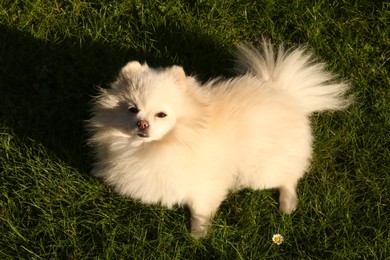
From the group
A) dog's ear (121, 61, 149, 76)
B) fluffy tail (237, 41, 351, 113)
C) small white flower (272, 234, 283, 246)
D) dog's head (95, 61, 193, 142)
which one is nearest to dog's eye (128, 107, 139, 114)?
dog's head (95, 61, 193, 142)

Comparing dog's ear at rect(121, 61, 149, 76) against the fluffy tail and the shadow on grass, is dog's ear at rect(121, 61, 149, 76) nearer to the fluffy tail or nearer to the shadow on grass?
the fluffy tail

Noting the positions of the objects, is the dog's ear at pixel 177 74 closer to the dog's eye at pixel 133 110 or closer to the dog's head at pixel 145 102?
the dog's head at pixel 145 102

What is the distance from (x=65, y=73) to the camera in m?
3.49

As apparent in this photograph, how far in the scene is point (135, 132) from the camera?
2297 mm

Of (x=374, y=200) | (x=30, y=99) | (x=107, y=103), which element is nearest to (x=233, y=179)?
(x=107, y=103)

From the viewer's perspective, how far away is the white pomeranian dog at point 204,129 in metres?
2.35

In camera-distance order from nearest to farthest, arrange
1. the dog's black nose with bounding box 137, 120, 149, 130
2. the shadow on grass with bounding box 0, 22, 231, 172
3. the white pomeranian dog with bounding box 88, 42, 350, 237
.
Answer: the dog's black nose with bounding box 137, 120, 149, 130 < the white pomeranian dog with bounding box 88, 42, 350, 237 < the shadow on grass with bounding box 0, 22, 231, 172

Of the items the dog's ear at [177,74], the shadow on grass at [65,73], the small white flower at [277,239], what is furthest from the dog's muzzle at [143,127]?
the small white flower at [277,239]

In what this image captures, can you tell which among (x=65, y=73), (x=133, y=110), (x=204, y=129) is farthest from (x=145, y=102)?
(x=65, y=73)

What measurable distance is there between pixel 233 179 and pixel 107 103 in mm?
945

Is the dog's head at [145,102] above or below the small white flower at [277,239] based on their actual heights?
above

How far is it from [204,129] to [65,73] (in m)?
1.59

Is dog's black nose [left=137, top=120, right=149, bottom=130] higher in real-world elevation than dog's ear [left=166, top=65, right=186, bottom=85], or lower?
lower

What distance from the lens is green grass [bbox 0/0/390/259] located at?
302 cm
